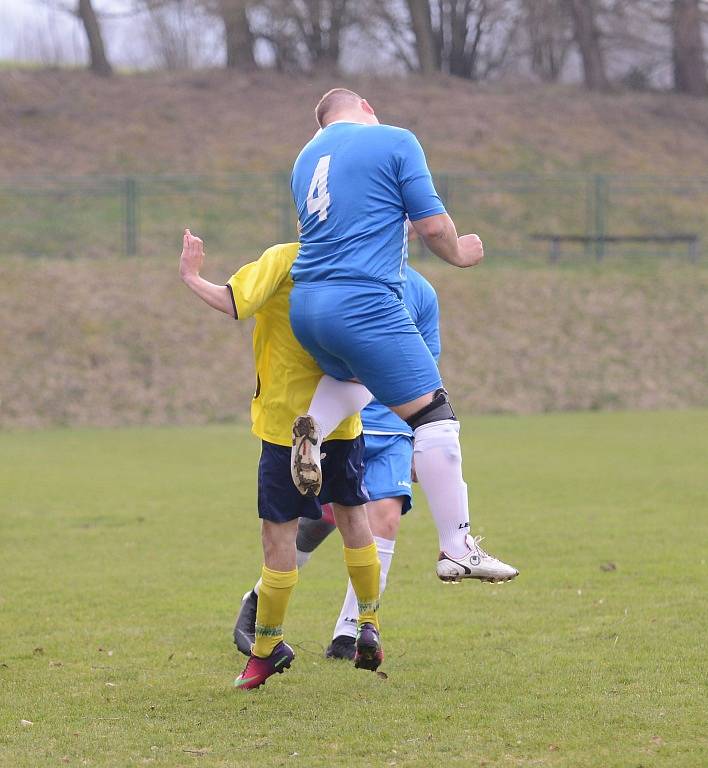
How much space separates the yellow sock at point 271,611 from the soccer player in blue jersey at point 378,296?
0.57 metres

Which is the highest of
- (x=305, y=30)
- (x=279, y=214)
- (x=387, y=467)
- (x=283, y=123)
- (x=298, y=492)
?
(x=305, y=30)

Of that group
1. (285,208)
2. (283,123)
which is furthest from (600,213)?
(283,123)

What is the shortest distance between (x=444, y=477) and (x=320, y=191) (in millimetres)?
1199

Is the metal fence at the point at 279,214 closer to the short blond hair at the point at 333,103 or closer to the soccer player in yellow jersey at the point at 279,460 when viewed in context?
the short blond hair at the point at 333,103

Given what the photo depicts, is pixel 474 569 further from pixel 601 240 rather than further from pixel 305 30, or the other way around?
pixel 305 30

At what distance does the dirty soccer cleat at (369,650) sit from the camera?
197 inches

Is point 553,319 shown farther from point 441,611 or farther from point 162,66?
point 162,66

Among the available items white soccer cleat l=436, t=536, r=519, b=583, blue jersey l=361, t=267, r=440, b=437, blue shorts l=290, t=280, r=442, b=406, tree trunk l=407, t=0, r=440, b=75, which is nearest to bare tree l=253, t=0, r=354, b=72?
tree trunk l=407, t=0, r=440, b=75

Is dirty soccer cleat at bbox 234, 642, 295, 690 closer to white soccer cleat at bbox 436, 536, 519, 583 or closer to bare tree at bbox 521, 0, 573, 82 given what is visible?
white soccer cleat at bbox 436, 536, 519, 583

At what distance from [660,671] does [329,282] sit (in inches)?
82.6

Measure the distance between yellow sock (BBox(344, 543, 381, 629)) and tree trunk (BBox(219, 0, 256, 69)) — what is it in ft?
104

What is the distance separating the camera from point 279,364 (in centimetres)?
507

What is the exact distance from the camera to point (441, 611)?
21.7ft

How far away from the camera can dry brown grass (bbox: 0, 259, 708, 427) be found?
20094mm
